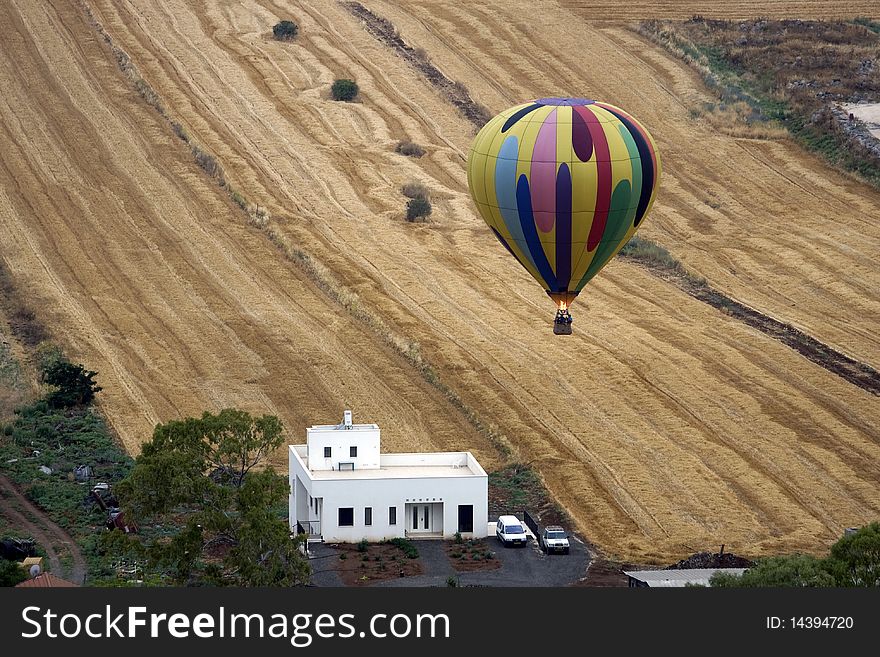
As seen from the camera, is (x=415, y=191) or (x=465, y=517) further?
(x=415, y=191)

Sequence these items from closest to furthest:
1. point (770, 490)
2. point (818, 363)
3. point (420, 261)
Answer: point (770, 490) → point (818, 363) → point (420, 261)

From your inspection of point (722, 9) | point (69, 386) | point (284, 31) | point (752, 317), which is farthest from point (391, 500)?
point (722, 9)

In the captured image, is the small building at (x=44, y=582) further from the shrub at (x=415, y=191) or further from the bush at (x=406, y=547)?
the shrub at (x=415, y=191)

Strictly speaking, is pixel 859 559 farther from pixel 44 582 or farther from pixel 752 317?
pixel 752 317

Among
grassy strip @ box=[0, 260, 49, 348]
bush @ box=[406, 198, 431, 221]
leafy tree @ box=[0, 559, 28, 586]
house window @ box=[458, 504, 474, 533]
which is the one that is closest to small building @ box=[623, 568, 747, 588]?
house window @ box=[458, 504, 474, 533]

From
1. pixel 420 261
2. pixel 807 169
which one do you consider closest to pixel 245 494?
pixel 420 261

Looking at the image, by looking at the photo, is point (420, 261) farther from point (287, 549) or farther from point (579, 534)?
point (287, 549)
